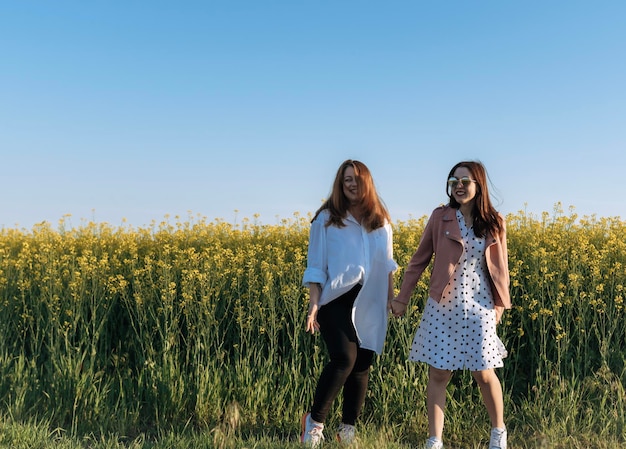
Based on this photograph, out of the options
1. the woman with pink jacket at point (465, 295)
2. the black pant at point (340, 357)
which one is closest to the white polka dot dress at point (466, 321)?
the woman with pink jacket at point (465, 295)

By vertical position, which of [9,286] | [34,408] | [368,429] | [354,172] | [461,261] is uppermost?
[354,172]

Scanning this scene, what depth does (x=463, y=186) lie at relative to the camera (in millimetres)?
3572

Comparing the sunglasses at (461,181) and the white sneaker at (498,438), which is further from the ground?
the sunglasses at (461,181)

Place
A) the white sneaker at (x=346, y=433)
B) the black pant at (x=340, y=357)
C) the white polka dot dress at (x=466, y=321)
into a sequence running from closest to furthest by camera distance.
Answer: the white polka dot dress at (x=466, y=321), the black pant at (x=340, y=357), the white sneaker at (x=346, y=433)

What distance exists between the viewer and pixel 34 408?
501 cm

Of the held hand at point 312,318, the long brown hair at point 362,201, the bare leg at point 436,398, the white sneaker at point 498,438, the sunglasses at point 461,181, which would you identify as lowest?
the white sneaker at point 498,438

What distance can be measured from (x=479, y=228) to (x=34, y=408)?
3915 mm

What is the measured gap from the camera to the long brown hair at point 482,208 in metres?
3.59

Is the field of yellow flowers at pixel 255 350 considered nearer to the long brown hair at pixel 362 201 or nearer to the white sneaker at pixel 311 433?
the white sneaker at pixel 311 433

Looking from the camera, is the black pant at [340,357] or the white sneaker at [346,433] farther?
the white sneaker at [346,433]

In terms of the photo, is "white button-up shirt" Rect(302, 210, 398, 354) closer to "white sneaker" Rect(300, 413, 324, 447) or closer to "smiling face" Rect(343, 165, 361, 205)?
"smiling face" Rect(343, 165, 361, 205)

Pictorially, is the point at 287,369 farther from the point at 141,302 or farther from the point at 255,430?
the point at 141,302

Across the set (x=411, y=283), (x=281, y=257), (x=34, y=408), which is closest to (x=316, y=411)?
(x=411, y=283)

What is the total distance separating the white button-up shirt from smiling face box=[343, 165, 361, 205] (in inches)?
5.3
